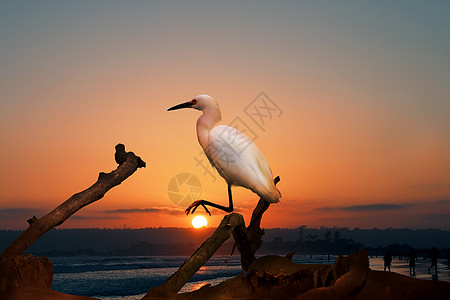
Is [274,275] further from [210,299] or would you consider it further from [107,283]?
[107,283]

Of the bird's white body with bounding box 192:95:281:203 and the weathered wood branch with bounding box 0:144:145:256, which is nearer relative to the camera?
the weathered wood branch with bounding box 0:144:145:256

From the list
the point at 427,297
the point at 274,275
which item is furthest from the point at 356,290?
the point at 274,275

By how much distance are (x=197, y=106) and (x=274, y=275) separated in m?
3.65

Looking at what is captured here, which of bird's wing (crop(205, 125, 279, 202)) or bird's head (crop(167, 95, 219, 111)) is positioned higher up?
bird's head (crop(167, 95, 219, 111))

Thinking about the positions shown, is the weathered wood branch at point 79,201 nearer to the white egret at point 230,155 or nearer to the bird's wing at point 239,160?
the white egret at point 230,155

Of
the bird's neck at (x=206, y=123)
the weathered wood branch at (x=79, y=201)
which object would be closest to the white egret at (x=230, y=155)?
the bird's neck at (x=206, y=123)

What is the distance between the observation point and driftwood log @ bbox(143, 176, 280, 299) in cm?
561

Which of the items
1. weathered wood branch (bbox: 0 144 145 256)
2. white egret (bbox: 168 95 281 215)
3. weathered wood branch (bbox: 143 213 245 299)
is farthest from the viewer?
white egret (bbox: 168 95 281 215)

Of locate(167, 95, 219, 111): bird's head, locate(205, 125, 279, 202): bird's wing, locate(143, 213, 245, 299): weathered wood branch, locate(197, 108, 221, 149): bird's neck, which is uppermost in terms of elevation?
locate(167, 95, 219, 111): bird's head

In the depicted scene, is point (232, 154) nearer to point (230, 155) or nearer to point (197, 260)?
point (230, 155)

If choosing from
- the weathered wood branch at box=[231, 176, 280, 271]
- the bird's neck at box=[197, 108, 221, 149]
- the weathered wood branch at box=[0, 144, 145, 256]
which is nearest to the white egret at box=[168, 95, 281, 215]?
the bird's neck at box=[197, 108, 221, 149]

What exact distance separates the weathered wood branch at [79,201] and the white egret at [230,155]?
1.34 m

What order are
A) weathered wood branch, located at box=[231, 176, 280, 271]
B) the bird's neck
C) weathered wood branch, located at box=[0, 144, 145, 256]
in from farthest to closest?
the bird's neck
weathered wood branch, located at box=[231, 176, 280, 271]
weathered wood branch, located at box=[0, 144, 145, 256]

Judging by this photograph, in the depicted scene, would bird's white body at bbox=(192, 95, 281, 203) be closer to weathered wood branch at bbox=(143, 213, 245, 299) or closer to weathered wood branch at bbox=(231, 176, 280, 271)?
weathered wood branch at bbox=(231, 176, 280, 271)
